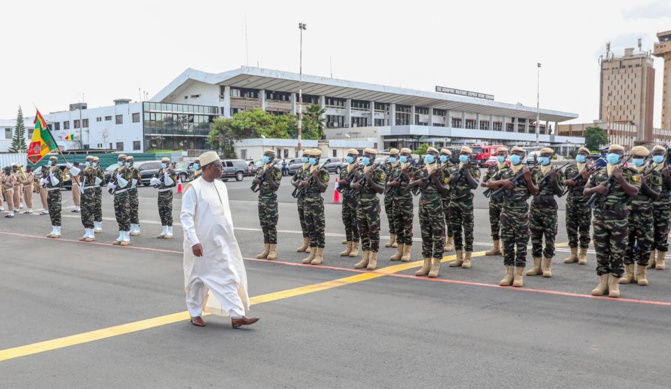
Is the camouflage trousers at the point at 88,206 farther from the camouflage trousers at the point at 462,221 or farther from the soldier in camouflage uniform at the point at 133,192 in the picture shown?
the camouflage trousers at the point at 462,221

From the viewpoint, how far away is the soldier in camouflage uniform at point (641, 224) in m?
8.22

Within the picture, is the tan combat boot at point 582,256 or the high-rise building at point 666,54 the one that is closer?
the tan combat boot at point 582,256

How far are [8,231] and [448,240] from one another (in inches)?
489

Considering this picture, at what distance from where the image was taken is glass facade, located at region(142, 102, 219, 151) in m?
63.6

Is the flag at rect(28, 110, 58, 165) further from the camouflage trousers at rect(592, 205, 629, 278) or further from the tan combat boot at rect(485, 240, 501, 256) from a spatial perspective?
the camouflage trousers at rect(592, 205, 629, 278)

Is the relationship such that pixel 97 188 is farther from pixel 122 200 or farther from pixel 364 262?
pixel 364 262

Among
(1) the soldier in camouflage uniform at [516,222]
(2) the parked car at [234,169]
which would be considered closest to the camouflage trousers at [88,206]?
(1) the soldier in camouflage uniform at [516,222]

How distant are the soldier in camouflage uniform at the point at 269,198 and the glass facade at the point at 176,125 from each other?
5605 cm

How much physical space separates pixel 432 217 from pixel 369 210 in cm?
126

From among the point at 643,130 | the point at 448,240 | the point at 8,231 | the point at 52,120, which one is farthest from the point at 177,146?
the point at 643,130

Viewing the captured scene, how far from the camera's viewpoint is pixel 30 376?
4.99 m

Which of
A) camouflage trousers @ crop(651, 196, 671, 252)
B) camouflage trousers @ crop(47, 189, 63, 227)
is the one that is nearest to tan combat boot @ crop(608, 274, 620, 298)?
camouflage trousers @ crop(651, 196, 671, 252)

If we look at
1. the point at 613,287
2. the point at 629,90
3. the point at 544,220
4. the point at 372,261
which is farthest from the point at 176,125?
the point at 629,90

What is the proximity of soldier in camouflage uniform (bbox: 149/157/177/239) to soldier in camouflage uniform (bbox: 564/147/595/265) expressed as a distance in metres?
9.08
